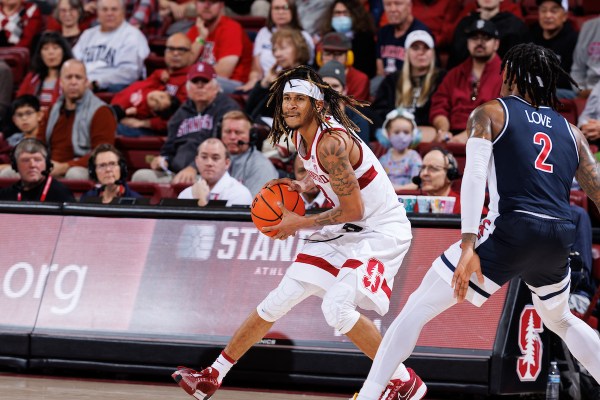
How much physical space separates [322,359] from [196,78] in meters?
3.84

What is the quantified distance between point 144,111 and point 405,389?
228 inches

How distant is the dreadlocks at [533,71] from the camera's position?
4.81 meters

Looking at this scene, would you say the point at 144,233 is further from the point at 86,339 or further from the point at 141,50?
the point at 141,50

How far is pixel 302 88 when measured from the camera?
534 cm

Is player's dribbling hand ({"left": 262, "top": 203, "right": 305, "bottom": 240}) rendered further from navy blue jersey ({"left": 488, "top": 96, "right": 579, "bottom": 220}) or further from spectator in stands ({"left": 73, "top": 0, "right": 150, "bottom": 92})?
spectator in stands ({"left": 73, "top": 0, "right": 150, "bottom": 92})

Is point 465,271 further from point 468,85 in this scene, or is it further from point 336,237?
point 468,85

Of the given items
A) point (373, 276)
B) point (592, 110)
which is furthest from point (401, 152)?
point (373, 276)

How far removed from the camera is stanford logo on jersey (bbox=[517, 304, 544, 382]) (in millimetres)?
5961

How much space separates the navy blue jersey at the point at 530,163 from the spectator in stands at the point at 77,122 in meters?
5.46

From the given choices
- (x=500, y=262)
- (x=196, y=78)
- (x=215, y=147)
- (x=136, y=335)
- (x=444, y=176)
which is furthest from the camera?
(x=196, y=78)

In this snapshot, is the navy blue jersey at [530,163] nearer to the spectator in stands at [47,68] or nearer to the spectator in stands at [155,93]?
the spectator in stands at [155,93]

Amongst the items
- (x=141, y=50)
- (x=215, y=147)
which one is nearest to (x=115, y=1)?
(x=141, y=50)

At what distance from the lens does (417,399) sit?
17.1 ft

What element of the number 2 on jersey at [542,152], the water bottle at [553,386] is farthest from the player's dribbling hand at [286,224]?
the water bottle at [553,386]
